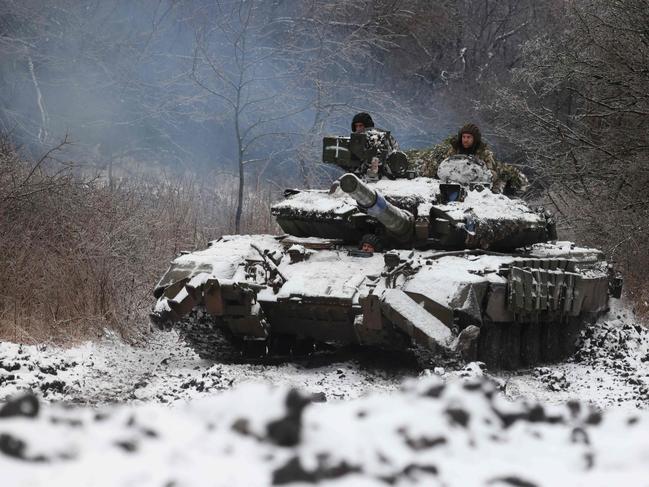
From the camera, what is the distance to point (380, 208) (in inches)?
330

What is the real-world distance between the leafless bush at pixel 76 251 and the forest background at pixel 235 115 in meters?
0.03

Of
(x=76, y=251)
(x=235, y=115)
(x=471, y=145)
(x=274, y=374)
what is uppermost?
(x=235, y=115)

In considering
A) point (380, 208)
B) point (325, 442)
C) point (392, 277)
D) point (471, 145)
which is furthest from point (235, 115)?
point (325, 442)

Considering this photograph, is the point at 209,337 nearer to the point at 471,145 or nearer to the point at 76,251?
the point at 76,251

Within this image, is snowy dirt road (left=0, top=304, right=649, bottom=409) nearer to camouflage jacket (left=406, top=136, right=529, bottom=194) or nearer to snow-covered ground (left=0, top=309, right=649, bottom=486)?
camouflage jacket (left=406, top=136, right=529, bottom=194)

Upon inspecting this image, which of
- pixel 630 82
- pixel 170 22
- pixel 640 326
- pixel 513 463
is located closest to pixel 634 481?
pixel 513 463

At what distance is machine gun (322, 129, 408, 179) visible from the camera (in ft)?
33.0

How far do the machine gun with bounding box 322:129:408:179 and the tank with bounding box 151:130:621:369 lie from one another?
0.04 feet

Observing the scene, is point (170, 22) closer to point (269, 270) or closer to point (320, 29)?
point (320, 29)

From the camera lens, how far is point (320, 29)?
1758 centimetres

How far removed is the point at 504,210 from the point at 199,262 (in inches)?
111

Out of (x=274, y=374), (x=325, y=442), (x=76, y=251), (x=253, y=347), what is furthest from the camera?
(x=76, y=251)

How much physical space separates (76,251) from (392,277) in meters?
4.13

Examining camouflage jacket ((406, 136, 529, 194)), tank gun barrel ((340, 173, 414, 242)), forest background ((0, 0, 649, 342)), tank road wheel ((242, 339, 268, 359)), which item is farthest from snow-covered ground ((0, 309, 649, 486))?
camouflage jacket ((406, 136, 529, 194))
